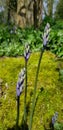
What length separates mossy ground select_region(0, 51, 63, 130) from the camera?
4336 millimetres

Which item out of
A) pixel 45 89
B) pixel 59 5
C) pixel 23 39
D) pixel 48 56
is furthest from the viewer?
pixel 59 5

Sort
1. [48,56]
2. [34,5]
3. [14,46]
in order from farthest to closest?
[34,5] < [14,46] < [48,56]

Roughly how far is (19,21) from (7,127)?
848 cm

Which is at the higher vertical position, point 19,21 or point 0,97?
point 0,97

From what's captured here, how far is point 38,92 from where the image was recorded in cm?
454

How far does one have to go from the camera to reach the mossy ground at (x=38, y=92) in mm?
4336

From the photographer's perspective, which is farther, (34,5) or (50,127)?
(34,5)

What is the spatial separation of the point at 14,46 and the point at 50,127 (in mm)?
2638

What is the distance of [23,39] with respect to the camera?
24.1ft

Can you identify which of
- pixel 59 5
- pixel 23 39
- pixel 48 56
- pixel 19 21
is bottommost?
pixel 59 5

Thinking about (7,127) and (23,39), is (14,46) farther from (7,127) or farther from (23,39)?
(7,127)

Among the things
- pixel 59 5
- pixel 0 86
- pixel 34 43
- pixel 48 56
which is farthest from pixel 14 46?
pixel 59 5

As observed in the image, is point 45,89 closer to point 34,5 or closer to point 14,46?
point 14,46

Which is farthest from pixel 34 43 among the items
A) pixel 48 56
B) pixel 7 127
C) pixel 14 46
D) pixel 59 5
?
pixel 59 5
